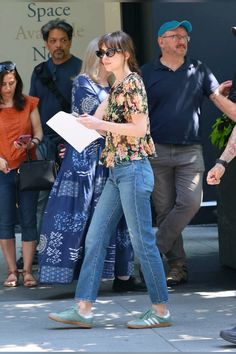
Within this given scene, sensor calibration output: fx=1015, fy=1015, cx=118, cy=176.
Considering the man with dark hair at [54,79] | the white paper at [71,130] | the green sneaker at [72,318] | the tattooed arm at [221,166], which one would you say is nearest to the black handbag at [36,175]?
the man with dark hair at [54,79]

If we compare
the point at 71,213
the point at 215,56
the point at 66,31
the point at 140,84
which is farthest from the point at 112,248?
the point at 215,56

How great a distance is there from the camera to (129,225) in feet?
20.2

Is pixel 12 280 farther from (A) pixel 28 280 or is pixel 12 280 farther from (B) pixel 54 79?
(B) pixel 54 79

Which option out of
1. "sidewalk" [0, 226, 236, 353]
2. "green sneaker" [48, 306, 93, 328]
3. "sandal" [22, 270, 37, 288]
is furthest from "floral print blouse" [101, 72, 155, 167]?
"sandal" [22, 270, 37, 288]

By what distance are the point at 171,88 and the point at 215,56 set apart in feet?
9.21

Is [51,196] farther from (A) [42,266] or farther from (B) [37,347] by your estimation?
(B) [37,347]

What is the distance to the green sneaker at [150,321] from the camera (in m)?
6.25

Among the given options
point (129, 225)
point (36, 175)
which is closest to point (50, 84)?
point (36, 175)

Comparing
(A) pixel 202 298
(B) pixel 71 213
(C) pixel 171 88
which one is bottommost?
(A) pixel 202 298

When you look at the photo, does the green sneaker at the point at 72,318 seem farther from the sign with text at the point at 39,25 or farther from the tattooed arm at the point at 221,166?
A: the sign with text at the point at 39,25

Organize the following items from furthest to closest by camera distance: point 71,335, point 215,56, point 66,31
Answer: point 215,56
point 66,31
point 71,335

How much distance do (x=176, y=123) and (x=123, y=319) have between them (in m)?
1.61

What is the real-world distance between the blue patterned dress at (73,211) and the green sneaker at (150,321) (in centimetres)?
95

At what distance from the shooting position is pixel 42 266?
7.20 meters
